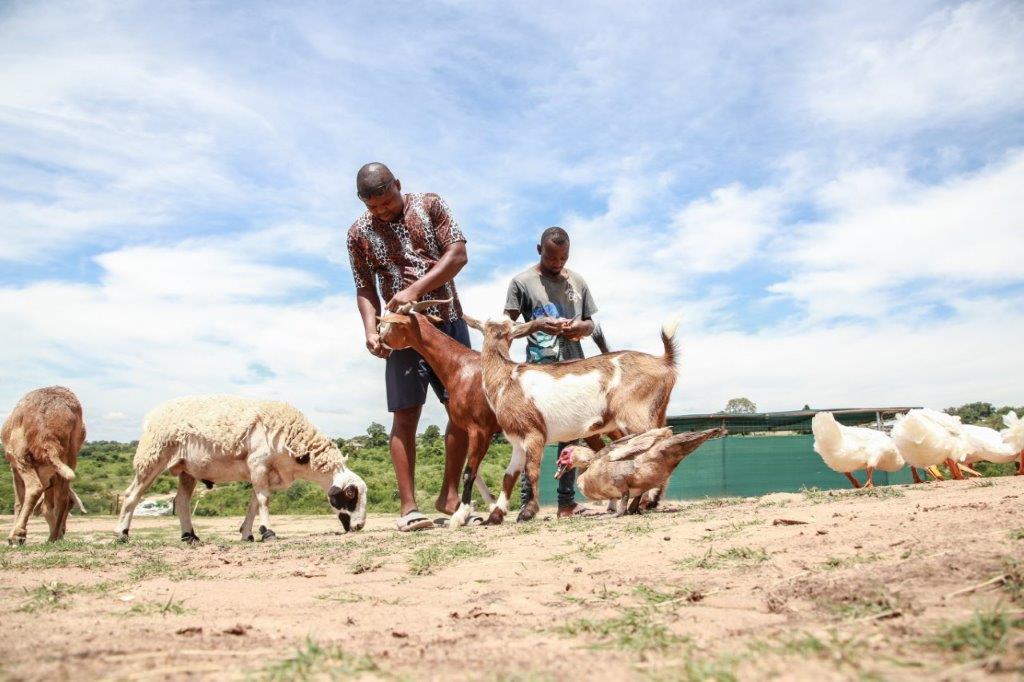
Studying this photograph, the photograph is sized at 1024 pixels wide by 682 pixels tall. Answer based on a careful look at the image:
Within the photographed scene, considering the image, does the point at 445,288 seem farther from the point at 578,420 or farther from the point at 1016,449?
the point at 1016,449

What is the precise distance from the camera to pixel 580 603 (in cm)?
320

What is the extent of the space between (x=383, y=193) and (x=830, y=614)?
5211 millimetres

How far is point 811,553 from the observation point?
3609 millimetres

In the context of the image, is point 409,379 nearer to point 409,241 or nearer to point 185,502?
point 409,241

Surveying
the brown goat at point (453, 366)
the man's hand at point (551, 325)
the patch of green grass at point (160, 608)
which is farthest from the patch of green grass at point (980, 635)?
the man's hand at point (551, 325)

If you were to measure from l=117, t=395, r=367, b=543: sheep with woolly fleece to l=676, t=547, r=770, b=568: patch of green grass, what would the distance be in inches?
162

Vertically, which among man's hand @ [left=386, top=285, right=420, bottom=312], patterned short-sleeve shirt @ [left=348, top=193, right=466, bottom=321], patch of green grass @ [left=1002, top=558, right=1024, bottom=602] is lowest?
patch of green grass @ [left=1002, top=558, right=1024, bottom=602]

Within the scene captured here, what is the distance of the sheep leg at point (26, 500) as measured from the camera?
7.16 meters

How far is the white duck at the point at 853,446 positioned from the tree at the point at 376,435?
14.0m

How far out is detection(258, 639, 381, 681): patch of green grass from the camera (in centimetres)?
229

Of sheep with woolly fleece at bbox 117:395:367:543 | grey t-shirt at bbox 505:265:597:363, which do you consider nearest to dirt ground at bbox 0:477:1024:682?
sheep with woolly fleece at bbox 117:395:367:543

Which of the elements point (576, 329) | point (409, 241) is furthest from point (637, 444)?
point (409, 241)

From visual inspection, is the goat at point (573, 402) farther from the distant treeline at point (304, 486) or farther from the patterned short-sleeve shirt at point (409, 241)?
the distant treeline at point (304, 486)

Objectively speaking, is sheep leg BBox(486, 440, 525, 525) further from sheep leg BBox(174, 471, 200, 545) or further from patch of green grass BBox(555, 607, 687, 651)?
patch of green grass BBox(555, 607, 687, 651)
